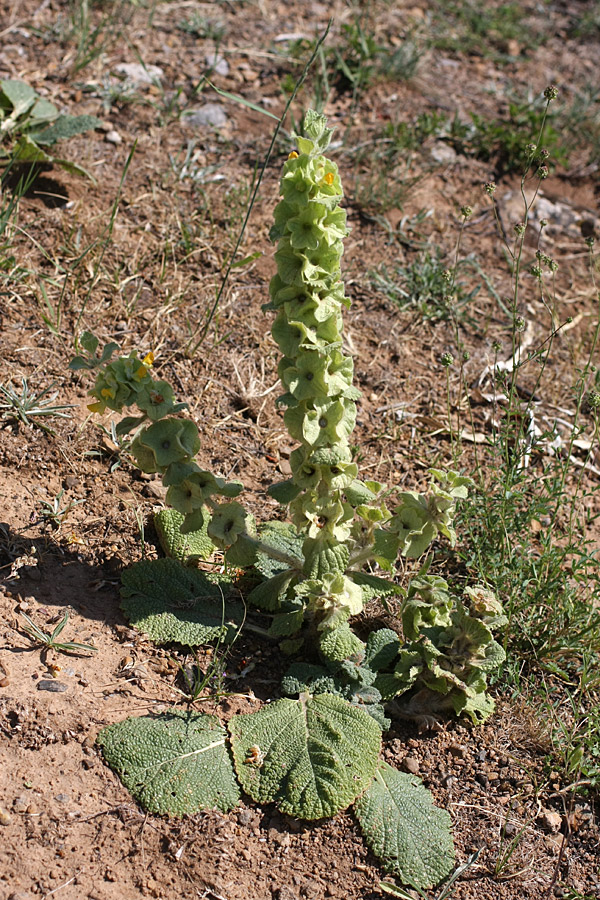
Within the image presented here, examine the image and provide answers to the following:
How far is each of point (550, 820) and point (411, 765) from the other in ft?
1.45

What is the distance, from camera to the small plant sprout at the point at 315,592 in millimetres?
2371

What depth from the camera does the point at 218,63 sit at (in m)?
5.12

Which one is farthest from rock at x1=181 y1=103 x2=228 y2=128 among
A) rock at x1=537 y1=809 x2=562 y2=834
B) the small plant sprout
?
rock at x1=537 y1=809 x2=562 y2=834

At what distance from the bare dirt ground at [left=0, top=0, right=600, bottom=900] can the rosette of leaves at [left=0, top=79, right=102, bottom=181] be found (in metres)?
0.13

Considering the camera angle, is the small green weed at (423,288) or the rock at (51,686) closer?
the rock at (51,686)

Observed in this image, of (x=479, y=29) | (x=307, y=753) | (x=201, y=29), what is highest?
(x=479, y=29)

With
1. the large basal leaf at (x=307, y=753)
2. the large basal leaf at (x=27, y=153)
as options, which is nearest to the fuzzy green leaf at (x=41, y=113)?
the large basal leaf at (x=27, y=153)

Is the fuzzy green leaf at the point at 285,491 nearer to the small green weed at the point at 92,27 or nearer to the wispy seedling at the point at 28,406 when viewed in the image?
the wispy seedling at the point at 28,406

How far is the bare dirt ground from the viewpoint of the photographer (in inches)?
93.7

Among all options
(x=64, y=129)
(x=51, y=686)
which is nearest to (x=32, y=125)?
(x=64, y=129)

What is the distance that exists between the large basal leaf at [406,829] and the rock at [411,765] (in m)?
0.08

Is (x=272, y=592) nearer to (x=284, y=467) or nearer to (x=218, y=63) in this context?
(x=284, y=467)

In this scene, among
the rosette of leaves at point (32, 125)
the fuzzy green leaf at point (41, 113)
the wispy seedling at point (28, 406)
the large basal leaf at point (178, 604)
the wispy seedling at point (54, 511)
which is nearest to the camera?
the large basal leaf at point (178, 604)

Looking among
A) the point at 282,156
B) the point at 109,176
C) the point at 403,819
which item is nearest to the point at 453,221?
the point at 282,156
